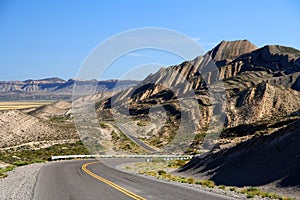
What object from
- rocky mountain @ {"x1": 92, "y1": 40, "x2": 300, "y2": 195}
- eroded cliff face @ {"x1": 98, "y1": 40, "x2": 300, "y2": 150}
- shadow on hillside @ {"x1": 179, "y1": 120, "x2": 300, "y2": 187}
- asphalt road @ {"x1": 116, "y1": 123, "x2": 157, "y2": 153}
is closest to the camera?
shadow on hillside @ {"x1": 179, "y1": 120, "x2": 300, "y2": 187}

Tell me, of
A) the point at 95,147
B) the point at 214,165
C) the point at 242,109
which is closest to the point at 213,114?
the point at 242,109

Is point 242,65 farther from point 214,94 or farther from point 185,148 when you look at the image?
point 185,148

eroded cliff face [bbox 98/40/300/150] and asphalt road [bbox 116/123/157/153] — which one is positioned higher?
eroded cliff face [bbox 98/40/300/150]

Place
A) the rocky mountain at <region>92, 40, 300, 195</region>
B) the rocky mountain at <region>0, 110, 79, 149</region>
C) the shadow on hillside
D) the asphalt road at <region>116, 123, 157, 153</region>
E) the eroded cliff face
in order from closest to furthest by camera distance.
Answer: the shadow on hillside
the rocky mountain at <region>92, 40, 300, 195</region>
the rocky mountain at <region>0, 110, 79, 149</region>
the asphalt road at <region>116, 123, 157, 153</region>
the eroded cliff face

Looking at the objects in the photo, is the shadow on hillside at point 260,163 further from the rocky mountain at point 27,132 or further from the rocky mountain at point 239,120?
the rocky mountain at point 27,132

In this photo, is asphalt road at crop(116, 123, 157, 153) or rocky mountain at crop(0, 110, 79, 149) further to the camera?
asphalt road at crop(116, 123, 157, 153)

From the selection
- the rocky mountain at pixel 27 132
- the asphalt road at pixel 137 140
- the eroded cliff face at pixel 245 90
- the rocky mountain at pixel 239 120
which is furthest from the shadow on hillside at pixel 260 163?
the rocky mountain at pixel 27 132

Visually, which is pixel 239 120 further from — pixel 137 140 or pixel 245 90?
pixel 137 140

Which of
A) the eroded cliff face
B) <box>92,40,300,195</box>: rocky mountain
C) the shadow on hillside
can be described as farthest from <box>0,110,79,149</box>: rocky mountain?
the shadow on hillside

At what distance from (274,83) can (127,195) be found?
10412cm

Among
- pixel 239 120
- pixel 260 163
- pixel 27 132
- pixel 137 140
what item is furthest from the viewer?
pixel 137 140

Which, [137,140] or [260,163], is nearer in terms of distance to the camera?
[260,163]

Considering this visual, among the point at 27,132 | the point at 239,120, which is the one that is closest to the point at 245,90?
the point at 239,120

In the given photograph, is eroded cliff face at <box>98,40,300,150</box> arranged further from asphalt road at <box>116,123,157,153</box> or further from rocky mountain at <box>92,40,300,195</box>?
asphalt road at <box>116,123,157,153</box>
